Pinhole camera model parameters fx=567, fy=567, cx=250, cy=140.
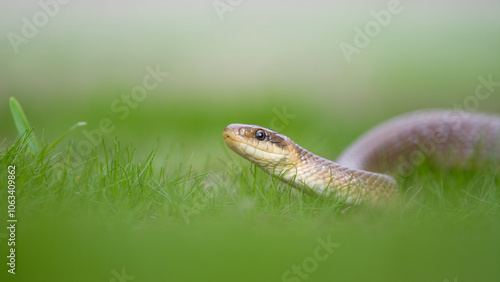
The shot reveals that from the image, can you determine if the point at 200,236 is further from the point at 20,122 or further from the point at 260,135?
the point at 20,122

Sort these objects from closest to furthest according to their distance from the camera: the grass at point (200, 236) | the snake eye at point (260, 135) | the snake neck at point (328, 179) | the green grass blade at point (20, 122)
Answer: the grass at point (200, 236) → the green grass blade at point (20, 122) → the snake neck at point (328, 179) → the snake eye at point (260, 135)

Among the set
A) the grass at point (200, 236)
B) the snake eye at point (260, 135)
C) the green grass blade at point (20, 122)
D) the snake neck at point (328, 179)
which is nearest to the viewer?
the grass at point (200, 236)

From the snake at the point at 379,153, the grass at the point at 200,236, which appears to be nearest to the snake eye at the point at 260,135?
the snake at the point at 379,153

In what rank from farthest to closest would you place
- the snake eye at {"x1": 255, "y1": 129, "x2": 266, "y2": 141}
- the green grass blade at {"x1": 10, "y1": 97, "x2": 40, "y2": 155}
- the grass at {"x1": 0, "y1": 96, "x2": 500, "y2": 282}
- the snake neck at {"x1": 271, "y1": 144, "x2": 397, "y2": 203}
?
the snake eye at {"x1": 255, "y1": 129, "x2": 266, "y2": 141} → the snake neck at {"x1": 271, "y1": 144, "x2": 397, "y2": 203} → the green grass blade at {"x1": 10, "y1": 97, "x2": 40, "y2": 155} → the grass at {"x1": 0, "y1": 96, "x2": 500, "y2": 282}

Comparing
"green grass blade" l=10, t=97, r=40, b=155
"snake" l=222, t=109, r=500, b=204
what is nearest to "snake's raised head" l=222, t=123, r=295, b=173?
"snake" l=222, t=109, r=500, b=204

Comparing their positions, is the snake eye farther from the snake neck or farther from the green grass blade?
the green grass blade

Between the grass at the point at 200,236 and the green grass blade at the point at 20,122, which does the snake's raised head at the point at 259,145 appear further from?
the green grass blade at the point at 20,122

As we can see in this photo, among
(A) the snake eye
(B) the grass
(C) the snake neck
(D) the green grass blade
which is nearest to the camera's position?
(B) the grass
